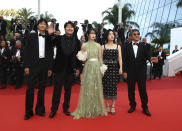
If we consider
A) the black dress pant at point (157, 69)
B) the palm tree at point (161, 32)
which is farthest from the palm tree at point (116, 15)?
the black dress pant at point (157, 69)

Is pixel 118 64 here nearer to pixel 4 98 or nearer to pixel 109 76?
pixel 109 76

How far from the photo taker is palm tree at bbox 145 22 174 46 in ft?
67.9

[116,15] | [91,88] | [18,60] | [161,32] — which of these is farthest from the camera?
[116,15]

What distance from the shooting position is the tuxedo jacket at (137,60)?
164 inches

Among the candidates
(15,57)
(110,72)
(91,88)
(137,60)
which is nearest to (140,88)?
(137,60)

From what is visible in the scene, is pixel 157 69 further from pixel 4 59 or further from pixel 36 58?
pixel 36 58

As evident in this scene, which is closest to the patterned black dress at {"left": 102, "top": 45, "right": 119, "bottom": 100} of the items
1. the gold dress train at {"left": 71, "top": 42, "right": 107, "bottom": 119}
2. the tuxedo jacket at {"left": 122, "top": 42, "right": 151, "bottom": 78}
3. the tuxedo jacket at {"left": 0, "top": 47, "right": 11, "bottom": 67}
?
the gold dress train at {"left": 71, "top": 42, "right": 107, "bottom": 119}

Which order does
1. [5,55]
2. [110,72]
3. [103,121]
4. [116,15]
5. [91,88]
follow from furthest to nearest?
[116,15] → [5,55] → [110,72] → [91,88] → [103,121]

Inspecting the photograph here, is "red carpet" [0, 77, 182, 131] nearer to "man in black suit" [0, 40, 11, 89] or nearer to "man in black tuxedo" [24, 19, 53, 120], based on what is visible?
"man in black tuxedo" [24, 19, 53, 120]

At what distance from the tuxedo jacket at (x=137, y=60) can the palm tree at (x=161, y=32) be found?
17029mm

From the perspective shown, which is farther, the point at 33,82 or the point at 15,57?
the point at 15,57

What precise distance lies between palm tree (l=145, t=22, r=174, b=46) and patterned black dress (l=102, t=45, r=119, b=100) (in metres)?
17.4

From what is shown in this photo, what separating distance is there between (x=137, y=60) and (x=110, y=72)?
681mm

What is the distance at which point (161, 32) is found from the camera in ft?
75.8
